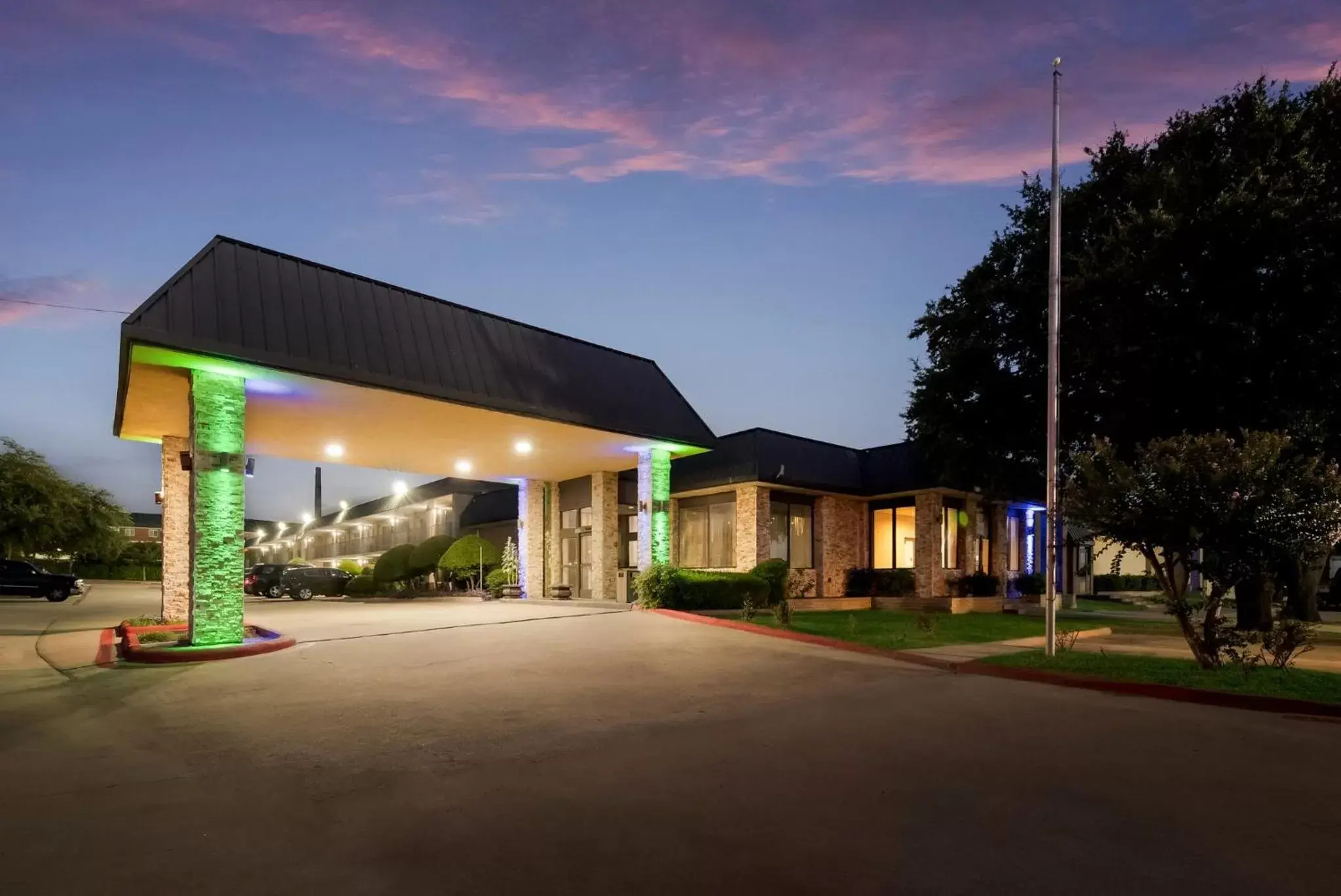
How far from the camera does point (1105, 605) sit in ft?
112

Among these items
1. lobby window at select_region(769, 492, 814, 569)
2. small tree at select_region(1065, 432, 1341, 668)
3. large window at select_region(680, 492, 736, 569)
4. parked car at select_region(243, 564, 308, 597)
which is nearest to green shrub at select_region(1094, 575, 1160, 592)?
lobby window at select_region(769, 492, 814, 569)

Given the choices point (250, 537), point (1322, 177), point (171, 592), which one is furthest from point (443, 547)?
point (250, 537)

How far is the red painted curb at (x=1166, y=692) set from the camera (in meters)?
9.67

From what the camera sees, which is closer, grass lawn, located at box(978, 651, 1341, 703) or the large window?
grass lawn, located at box(978, 651, 1341, 703)

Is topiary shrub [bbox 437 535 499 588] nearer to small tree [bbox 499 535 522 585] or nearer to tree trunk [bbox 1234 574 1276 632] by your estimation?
small tree [bbox 499 535 522 585]

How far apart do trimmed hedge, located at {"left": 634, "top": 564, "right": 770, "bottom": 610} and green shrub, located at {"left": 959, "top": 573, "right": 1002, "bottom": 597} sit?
1031 centimetres

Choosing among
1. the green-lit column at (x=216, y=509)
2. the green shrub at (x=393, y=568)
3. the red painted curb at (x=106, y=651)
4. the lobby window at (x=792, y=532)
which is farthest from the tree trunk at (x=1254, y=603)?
the green shrub at (x=393, y=568)

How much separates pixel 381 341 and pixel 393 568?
25.4 m

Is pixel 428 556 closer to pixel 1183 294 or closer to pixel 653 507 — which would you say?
pixel 653 507

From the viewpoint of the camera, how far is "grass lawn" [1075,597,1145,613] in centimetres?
3161

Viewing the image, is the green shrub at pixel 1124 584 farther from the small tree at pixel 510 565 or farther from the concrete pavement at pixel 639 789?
the concrete pavement at pixel 639 789

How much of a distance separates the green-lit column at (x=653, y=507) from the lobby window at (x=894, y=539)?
10246 millimetres

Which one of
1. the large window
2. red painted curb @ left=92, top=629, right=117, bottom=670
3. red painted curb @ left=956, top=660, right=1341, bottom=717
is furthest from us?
the large window

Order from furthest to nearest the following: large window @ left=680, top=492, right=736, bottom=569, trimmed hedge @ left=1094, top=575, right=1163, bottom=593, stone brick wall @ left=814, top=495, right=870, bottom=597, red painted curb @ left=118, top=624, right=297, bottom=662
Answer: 1. trimmed hedge @ left=1094, top=575, right=1163, bottom=593
2. stone brick wall @ left=814, top=495, right=870, bottom=597
3. large window @ left=680, top=492, right=736, bottom=569
4. red painted curb @ left=118, top=624, right=297, bottom=662
